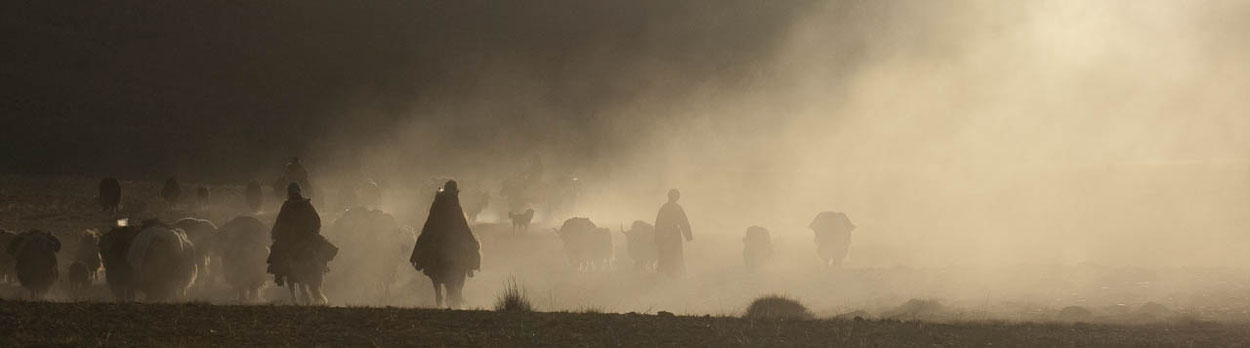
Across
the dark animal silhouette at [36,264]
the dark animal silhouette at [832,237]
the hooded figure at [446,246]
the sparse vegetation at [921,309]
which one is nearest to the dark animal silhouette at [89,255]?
the dark animal silhouette at [36,264]

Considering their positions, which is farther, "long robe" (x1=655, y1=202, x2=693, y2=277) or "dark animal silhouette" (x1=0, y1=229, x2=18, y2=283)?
"long robe" (x1=655, y1=202, x2=693, y2=277)

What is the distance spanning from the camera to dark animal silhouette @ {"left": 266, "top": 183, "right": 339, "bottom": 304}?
1775 centimetres

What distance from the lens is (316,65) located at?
131 meters

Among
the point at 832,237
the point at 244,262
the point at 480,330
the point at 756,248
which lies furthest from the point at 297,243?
the point at 832,237

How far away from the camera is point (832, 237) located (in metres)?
38.6

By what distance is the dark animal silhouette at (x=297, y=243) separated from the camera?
17750 mm

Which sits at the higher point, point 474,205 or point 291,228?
point 474,205

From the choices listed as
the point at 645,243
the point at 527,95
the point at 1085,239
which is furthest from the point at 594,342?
the point at 527,95

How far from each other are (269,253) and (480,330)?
40.6 feet

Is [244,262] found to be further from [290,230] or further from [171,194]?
[171,194]

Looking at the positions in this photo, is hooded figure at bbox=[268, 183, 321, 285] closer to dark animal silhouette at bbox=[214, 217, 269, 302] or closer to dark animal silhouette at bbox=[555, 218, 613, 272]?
dark animal silhouette at bbox=[214, 217, 269, 302]

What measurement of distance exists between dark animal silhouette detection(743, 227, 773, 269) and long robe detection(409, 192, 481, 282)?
21492mm

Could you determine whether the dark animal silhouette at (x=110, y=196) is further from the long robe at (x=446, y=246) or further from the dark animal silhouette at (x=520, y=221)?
the long robe at (x=446, y=246)

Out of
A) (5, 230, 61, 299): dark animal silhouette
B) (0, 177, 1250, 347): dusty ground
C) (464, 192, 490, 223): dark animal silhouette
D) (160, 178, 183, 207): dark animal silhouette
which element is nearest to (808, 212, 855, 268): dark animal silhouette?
(0, 177, 1250, 347): dusty ground
